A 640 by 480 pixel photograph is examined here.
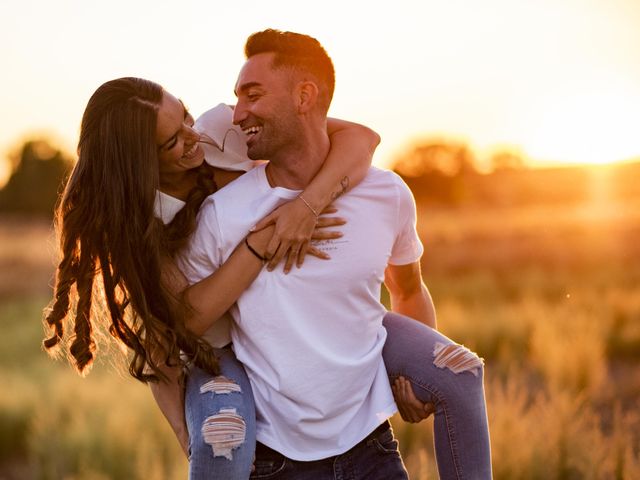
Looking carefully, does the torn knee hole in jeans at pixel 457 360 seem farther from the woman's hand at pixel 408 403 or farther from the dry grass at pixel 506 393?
the dry grass at pixel 506 393

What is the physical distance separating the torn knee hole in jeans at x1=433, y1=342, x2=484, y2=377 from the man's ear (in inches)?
38.2

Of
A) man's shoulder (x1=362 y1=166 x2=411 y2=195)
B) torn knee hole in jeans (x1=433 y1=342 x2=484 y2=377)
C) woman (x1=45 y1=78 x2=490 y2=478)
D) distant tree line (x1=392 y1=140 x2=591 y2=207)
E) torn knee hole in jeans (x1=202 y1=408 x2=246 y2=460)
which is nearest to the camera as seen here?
torn knee hole in jeans (x1=202 y1=408 x2=246 y2=460)

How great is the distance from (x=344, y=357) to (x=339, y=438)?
273 mm

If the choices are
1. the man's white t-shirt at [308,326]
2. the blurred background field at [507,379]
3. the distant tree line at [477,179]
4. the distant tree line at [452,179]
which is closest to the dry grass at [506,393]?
the blurred background field at [507,379]

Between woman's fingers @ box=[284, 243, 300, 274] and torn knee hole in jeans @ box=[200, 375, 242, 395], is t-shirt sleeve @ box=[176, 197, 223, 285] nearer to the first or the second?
woman's fingers @ box=[284, 243, 300, 274]

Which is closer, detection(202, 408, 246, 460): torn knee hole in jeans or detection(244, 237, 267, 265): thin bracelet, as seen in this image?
detection(202, 408, 246, 460): torn knee hole in jeans

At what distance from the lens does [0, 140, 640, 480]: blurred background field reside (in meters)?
5.18

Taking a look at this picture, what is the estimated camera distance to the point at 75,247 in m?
3.01

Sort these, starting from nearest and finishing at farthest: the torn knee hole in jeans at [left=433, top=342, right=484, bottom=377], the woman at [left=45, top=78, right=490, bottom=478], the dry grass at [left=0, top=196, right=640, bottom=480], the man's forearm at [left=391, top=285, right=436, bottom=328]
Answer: the woman at [left=45, top=78, right=490, bottom=478] → the torn knee hole in jeans at [left=433, top=342, right=484, bottom=377] → the man's forearm at [left=391, top=285, right=436, bottom=328] → the dry grass at [left=0, top=196, right=640, bottom=480]

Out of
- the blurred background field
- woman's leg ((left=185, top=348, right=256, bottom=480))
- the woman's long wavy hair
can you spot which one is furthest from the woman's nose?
woman's leg ((left=185, top=348, right=256, bottom=480))

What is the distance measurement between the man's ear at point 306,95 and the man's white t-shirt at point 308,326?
12.4 inches

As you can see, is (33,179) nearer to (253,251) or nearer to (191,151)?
(191,151)

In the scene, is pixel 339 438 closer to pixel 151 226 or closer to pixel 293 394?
pixel 293 394

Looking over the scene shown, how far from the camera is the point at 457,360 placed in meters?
3.07
